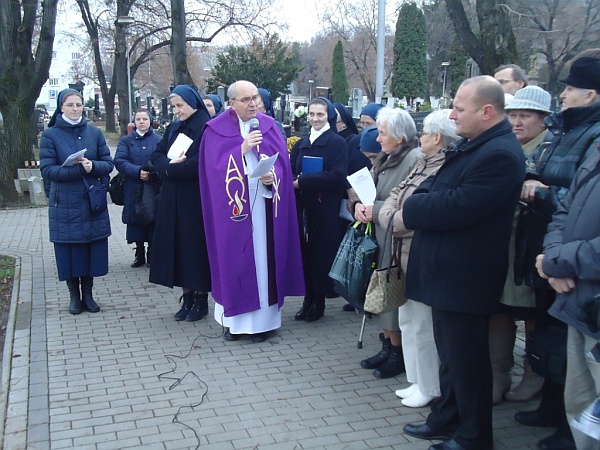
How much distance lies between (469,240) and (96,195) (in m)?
4.04

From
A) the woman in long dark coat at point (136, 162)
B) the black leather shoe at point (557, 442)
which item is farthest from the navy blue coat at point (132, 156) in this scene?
the black leather shoe at point (557, 442)

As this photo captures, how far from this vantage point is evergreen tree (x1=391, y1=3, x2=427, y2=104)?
47.6m

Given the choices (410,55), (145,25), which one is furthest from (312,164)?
(410,55)

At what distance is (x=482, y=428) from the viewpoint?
12.0 feet

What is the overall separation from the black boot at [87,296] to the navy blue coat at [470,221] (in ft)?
13.3

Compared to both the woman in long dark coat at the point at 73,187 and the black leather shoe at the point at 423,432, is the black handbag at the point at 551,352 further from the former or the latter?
the woman in long dark coat at the point at 73,187

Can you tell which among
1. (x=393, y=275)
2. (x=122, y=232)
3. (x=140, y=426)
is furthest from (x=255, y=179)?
(x=122, y=232)

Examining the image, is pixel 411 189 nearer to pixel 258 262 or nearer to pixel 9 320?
pixel 258 262

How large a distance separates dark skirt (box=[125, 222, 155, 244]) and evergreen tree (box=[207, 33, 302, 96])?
26171 millimetres

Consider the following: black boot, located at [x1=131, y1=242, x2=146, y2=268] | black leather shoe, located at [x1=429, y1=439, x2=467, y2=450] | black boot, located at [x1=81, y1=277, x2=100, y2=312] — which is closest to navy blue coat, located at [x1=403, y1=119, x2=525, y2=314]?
black leather shoe, located at [x1=429, y1=439, x2=467, y2=450]

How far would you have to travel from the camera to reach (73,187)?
6.34 metres

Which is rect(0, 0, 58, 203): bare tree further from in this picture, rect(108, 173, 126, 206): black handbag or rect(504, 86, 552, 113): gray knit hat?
rect(504, 86, 552, 113): gray knit hat

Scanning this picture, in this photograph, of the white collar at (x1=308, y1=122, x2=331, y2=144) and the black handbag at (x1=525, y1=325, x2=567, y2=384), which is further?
the white collar at (x1=308, y1=122, x2=331, y2=144)

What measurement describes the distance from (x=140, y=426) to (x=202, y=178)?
7.23 ft
